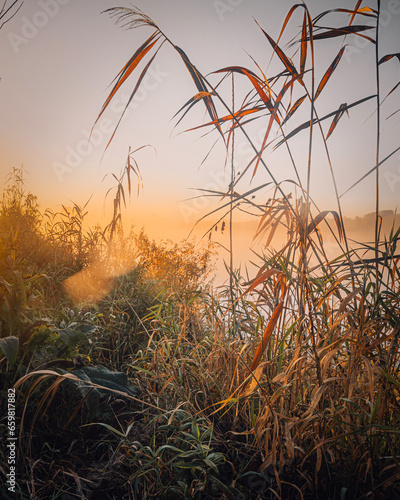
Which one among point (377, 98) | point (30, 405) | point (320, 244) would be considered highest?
point (377, 98)

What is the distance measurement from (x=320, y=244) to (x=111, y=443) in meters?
1.15

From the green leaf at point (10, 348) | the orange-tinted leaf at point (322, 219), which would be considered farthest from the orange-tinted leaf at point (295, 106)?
the green leaf at point (10, 348)

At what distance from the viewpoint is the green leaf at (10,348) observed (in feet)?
3.52

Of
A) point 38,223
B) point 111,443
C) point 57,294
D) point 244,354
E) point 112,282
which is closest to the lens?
point 111,443

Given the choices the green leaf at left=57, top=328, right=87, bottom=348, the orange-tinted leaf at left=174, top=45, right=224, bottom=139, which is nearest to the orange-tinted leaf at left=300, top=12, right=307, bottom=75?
the orange-tinted leaf at left=174, top=45, right=224, bottom=139

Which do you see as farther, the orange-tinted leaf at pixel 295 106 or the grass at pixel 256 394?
the orange-tinted leaf at pixel 295 106

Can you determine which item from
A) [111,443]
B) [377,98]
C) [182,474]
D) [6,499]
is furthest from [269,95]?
[6,499]

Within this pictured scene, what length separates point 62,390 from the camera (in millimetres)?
1381

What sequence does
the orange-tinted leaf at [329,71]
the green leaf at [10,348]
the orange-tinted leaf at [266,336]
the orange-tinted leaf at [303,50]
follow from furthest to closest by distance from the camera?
the orange-tinted leaf at [329,71] → the orange-tinted leaf at [303,50] → the green leaf at [10,348] → the orange-tinted leaf at [266,336]

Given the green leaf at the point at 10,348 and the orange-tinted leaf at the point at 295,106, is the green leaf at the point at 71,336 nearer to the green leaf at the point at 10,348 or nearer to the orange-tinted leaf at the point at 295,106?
the green leaf at the point at 10,348

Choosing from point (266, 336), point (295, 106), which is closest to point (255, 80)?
point (295, 106)

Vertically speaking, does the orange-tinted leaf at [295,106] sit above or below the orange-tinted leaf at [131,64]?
above

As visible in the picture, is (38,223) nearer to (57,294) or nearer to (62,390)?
(57,294)

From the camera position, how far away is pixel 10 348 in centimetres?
110
